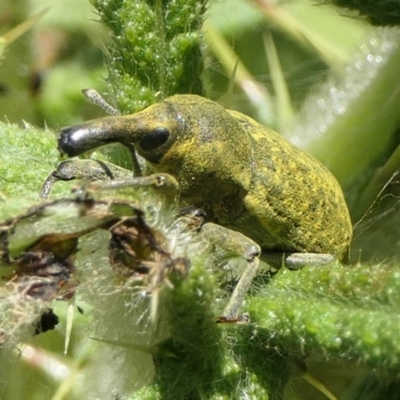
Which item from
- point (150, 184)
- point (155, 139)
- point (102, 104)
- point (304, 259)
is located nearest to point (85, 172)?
point (155, 139)

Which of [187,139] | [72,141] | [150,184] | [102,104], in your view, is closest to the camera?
[150,184]

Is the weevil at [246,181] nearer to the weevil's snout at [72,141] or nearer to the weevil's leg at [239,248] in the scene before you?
the weevil's leg at [239,248]

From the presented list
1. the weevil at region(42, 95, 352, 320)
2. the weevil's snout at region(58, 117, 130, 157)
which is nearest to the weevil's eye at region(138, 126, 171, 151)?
the weevil at region(42, 95, 352, 320)

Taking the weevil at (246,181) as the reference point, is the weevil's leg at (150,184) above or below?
above

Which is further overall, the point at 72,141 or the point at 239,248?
the point at 239,248

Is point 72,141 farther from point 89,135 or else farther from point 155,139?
point 155,139

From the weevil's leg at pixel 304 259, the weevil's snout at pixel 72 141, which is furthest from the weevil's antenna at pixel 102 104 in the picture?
the weevil's leg at pixel 304 259

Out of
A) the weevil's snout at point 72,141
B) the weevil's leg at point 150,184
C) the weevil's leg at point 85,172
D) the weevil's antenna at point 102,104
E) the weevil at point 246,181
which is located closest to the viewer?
the weevil's leg at point 150,184

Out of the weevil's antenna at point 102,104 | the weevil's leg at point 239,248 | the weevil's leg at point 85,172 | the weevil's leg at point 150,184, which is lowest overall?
the weevil's leg at point 239,248
